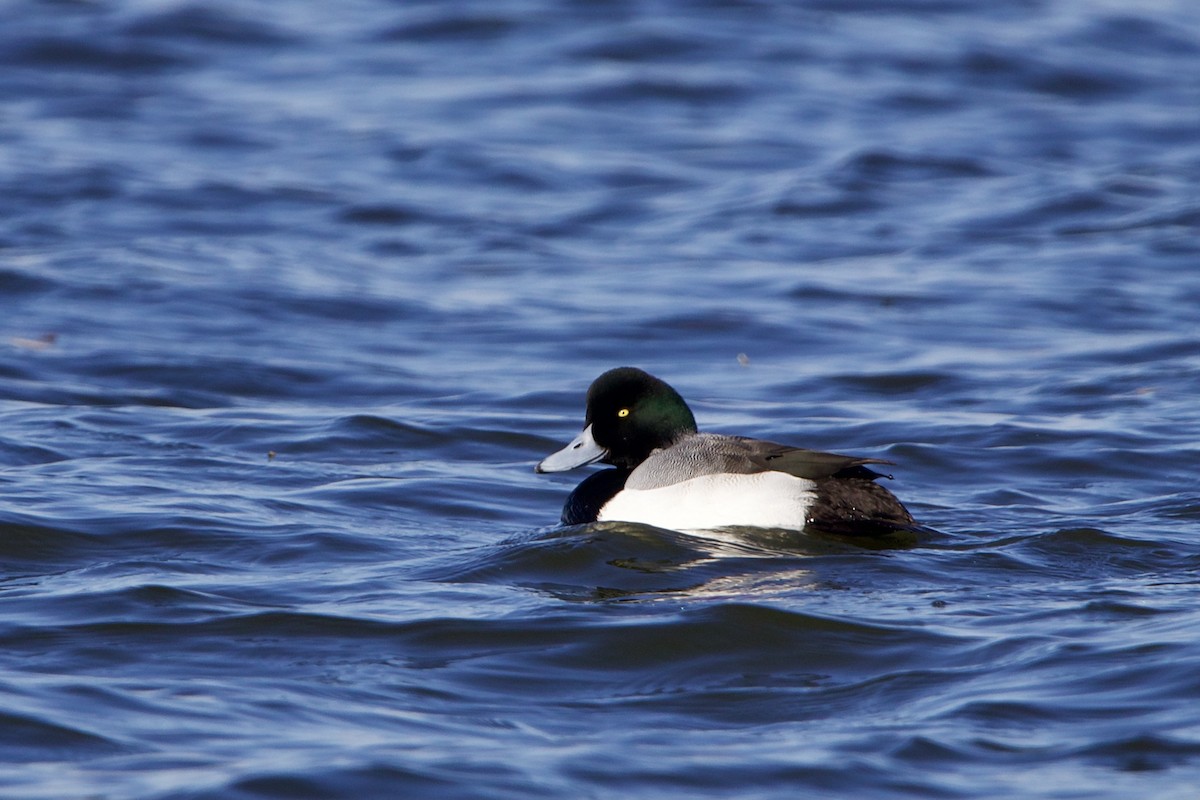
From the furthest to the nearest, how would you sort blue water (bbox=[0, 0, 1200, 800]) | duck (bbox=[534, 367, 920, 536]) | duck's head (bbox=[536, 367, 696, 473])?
duck's head (bbox=[536, 367, 696, 473])
duck (bbox=[534, 367, 920, 536])
blue water (bbox=[0, 0, 1200, 800])

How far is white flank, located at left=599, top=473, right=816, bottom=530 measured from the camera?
7.10m

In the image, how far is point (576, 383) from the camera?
10.6 meters

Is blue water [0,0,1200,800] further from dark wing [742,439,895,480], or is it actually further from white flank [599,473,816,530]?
dark wing [742,439,895,480]

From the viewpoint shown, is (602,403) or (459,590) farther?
(602,403)

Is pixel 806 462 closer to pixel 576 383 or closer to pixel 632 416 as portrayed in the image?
pixel 632 416

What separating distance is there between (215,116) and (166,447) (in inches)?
374

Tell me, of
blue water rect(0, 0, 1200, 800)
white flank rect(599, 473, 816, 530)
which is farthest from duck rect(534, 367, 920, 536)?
blue water rect(0, 0, 1200, 800)

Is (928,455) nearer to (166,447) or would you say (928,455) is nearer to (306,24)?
(166,447)

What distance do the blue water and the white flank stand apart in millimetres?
137

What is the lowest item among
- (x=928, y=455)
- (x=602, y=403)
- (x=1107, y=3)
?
(x=928, y=455)

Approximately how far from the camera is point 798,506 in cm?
709

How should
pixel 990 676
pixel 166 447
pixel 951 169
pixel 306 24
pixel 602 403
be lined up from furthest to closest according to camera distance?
pixel 306 24
pixel 951 169
pixel 166 447
pixel 602 403
pixel 990 676

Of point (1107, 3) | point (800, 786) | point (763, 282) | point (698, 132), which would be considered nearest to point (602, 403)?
point (800, 786)

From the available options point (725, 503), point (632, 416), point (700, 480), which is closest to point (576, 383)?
point (632, 416)
